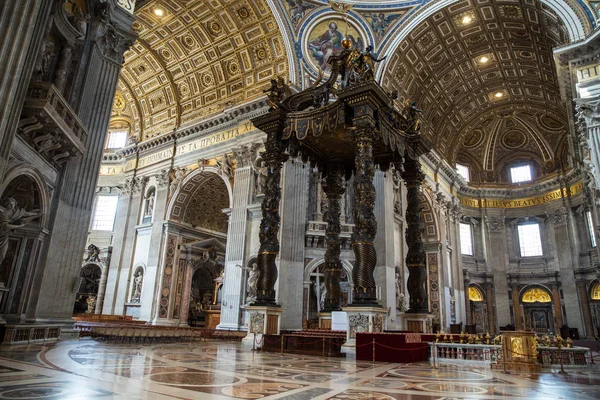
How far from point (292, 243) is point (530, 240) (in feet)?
61.2

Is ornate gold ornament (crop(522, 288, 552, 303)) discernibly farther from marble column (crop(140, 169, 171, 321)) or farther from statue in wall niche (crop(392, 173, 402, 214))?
Result: marble column (crop(140, 169, 171, 321))

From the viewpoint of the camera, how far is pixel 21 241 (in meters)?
8.16

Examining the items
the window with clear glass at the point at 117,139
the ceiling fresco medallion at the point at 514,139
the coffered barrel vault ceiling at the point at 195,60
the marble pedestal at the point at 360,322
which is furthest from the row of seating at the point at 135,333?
the ceiling fresco medallion at the point at 514,139

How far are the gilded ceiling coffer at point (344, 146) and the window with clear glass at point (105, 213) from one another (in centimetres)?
1533

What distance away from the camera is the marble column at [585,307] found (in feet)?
71.9

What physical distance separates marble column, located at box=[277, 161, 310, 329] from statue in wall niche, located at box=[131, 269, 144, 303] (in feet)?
25.9

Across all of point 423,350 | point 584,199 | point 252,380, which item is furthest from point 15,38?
point 584,199

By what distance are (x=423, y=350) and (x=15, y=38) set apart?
29.1 feet

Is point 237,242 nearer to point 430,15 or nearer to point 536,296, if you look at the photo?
point 430,15

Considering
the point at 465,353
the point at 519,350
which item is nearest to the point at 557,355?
the point at 519,350

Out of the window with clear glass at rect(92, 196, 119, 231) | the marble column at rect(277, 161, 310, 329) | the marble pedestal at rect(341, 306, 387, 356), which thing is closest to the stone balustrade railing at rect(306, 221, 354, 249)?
the marble column at rect(277, 161, 310, 329)

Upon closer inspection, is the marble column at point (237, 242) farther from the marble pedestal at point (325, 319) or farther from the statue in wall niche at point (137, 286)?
the statue in wall niche at point (137, 286)

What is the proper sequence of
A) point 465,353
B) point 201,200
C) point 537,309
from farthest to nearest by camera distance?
point 537,309, point 201,200, point 465,353

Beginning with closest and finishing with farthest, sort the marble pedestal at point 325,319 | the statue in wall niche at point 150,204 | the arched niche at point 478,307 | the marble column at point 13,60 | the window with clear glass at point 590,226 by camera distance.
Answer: the marble column at point 13,60
the marble pedestal at point 325,319
the statue in wall niche at point 150,204
the window with clear glass at point 590,226
the arched niche at point 478,307
